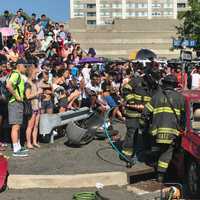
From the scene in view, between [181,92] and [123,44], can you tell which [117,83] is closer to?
[181,92]

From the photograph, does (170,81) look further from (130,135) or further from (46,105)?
(46,105)

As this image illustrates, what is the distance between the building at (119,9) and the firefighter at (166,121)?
96.3m

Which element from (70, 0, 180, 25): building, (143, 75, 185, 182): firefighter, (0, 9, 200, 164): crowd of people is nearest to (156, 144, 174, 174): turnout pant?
(143, 75, 185, 182): firefighter

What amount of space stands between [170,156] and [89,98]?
19.3 ft

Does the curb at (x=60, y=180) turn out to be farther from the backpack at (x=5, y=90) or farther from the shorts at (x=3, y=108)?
the shorts at (x=3, y=108)

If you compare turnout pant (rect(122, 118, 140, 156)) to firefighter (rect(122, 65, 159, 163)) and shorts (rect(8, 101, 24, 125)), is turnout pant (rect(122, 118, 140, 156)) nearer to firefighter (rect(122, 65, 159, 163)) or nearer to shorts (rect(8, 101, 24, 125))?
firefighter (rect(122, 65, 159, 163))

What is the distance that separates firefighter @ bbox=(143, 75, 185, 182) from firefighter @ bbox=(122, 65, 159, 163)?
0.90 m

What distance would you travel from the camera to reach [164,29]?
53281mm

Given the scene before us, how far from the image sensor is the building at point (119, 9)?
105688 millimetres

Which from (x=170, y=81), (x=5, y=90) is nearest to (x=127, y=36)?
(x=5, y=90)

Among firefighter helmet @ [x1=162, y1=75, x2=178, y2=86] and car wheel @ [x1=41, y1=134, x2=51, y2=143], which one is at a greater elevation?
firefighter helmet @ [x1=162, y1=75, x2=178, y2=86]

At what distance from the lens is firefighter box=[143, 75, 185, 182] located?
29.8 ft

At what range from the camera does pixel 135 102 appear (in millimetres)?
10336

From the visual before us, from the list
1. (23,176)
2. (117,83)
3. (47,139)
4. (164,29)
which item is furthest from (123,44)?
(23,176)
